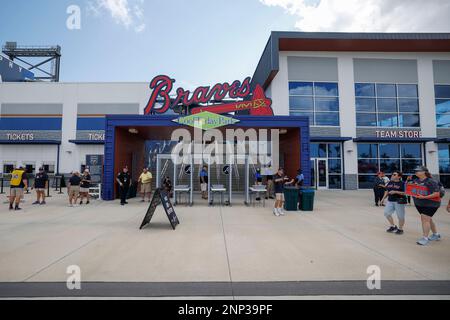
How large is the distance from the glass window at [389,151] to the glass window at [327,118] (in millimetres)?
4225

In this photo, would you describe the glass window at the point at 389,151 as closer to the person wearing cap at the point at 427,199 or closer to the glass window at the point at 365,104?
the glass window at the point at 365,104

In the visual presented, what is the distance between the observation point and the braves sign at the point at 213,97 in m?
14.6

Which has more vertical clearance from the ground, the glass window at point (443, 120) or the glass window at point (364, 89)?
the glass window at point (364, 89)

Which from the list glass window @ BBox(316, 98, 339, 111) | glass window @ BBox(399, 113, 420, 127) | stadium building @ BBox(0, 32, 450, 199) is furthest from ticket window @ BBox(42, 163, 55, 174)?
glass window @ BBox(399, 113, 420, 127)

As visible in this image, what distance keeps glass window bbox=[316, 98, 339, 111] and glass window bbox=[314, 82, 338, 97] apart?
533 mm

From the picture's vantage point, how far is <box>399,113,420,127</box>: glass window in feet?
64.8

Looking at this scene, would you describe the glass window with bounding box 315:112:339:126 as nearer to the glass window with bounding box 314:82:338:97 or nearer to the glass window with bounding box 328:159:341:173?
the glass window with bounding box 314:82:338:97

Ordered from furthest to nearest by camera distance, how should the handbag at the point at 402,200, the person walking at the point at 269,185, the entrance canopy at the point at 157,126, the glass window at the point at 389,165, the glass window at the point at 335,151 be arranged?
the glass window at the point at 335,151
the glass window at the point at 389,165
the person walking at the point at 269,185
the entrance canopy at the point at 157,126
the handbag at the point at 402,200

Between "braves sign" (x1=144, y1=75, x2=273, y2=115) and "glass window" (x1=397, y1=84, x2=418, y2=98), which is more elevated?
"glass window" (x1=397, y1=84, x2=418, y2=98)

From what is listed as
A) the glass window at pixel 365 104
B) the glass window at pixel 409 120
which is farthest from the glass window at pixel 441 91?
the glass window at pixel 365 104
